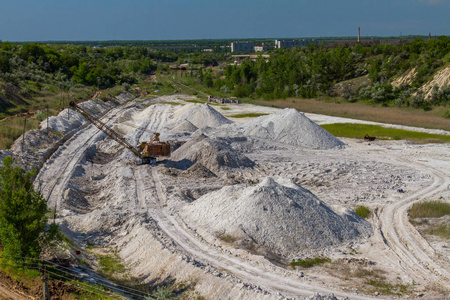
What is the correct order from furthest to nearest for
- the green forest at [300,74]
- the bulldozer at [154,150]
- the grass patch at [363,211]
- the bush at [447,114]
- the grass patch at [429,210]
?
the green forest at [300,74] < the bush at [447,114] < the bulldozer at [154,150] < the grass patch at [429,210] < the grass patch at [363,211]

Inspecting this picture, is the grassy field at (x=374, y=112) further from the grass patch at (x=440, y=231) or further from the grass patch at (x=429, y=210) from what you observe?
the grass patch at (x=440, y=231)

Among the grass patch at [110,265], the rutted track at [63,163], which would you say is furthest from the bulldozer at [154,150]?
the grass patch at [110,265]

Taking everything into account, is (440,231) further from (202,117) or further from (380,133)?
(202,117)

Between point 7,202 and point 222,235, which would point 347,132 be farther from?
point 7,202

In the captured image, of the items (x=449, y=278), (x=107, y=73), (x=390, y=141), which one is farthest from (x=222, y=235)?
(x=107, y=73)

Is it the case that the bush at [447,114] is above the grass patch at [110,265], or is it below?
above

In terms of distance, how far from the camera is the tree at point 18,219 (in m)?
16.6

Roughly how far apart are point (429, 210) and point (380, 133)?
24.9 metres

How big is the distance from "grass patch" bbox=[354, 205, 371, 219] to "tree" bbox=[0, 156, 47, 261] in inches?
636

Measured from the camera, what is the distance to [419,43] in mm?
84750

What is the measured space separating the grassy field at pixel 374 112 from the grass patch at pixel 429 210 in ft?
93.5

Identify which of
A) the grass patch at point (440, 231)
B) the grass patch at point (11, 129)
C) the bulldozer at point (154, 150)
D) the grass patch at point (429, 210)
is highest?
the grass patch at point (11, 129)

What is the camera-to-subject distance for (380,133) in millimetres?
48906

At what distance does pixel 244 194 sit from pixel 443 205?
12280 millimetres
